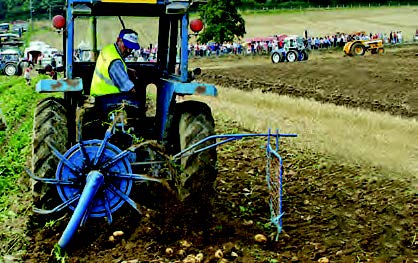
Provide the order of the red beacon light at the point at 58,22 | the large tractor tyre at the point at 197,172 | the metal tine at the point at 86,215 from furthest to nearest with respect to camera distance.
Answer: the red beacon light at the point at 58,22 → the large tractor tyre at the point at 197,172 → the metal tine at the point at 86,215

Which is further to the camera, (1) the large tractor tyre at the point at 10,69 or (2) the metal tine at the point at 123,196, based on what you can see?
(1) the large tractor tyre at the point at 10,69

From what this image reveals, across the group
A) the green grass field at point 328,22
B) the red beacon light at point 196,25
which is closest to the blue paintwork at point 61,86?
the red beacon light at point 196,25

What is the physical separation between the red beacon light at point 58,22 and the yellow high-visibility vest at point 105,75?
21.7 inches

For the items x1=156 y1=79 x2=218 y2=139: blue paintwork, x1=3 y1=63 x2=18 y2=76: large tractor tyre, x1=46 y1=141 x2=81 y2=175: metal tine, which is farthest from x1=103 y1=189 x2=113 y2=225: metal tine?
x1=3 y1=63 x2=18 y2=76: large tractor tyre

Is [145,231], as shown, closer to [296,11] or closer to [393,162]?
[393,162]

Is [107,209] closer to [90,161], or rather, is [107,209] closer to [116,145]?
[90,161]

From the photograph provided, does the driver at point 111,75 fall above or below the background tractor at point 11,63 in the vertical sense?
above

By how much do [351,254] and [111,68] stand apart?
3.00 meters

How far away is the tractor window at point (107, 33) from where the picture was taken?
7777 mm

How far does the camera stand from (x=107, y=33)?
8.12 meters

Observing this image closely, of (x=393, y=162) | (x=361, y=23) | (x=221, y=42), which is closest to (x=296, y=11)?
(x=361, y=23)

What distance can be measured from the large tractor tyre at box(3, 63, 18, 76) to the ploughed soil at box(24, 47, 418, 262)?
2953 cm

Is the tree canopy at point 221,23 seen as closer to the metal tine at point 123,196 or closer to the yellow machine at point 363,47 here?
the yellow machine at point 363,47

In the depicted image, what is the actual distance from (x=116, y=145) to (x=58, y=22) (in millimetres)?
1425
